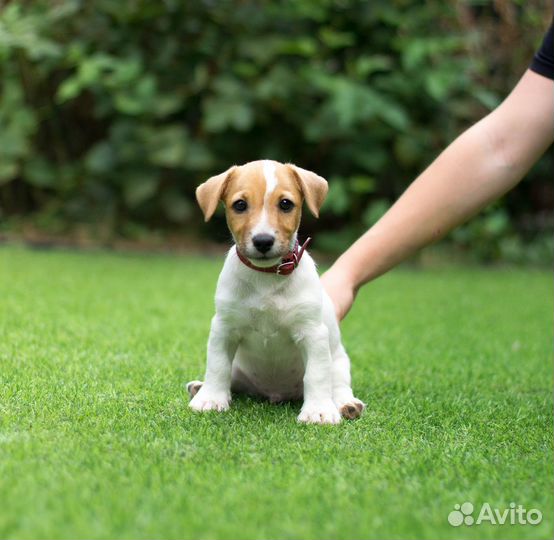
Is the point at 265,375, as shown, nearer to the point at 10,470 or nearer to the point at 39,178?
the point at 10,470

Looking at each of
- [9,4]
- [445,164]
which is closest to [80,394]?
[445,164]

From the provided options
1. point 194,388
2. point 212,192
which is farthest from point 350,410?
point 212,192

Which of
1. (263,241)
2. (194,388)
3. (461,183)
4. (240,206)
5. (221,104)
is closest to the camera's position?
(263,241)

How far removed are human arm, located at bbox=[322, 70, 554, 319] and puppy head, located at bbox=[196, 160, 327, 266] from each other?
549 mm

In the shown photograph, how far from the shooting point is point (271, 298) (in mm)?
2730

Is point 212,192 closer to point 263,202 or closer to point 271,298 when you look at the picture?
point 263,202

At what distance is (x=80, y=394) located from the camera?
9.06ft

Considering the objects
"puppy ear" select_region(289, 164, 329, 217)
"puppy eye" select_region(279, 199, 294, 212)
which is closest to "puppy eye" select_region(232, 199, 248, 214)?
"puppy eye" select_region(279, 199, 294, 212)

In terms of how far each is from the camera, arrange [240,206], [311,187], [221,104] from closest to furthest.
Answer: [240,206] → [311,187] → [221,104]

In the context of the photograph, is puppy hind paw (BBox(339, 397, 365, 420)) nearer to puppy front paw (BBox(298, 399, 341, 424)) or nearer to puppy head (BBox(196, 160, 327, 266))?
puppy front paw (BBox(298, 399, 341, 424))

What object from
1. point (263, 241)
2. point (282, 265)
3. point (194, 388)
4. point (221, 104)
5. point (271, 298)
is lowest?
point (221, 104)

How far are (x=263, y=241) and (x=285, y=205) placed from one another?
0.62 feet

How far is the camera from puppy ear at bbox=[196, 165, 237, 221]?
273 cm

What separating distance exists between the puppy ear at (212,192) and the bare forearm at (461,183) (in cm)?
74
